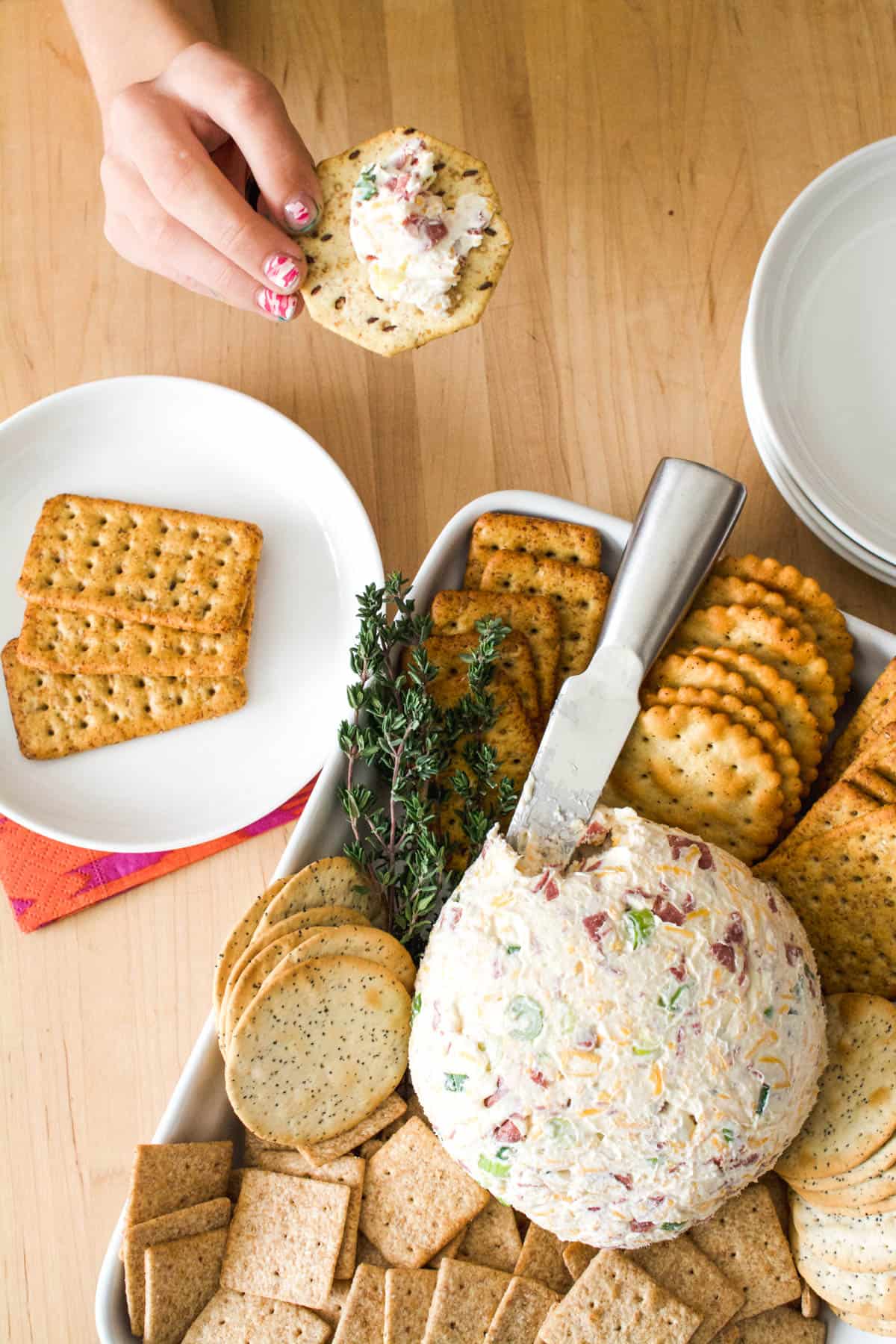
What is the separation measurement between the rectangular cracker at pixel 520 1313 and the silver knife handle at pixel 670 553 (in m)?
0.72

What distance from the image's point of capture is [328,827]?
1385 millimetres

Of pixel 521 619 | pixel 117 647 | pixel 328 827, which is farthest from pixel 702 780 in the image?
pixel 117 647

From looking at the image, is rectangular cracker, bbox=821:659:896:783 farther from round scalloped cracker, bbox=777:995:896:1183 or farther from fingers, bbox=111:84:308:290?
fingers, bbox=111:84:308:290

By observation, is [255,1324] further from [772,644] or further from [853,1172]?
[772,644]

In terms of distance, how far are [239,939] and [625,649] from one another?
0.57 meters

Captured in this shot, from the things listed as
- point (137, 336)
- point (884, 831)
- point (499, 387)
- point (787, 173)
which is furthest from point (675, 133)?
point (884, 831)

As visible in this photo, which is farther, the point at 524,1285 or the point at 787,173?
the point at 787,173

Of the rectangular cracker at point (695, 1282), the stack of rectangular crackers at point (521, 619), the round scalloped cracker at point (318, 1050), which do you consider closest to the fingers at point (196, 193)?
the stack of rectangular crackers at point (521, 619)

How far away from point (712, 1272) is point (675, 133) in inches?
60.9

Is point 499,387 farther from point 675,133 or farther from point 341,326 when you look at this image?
point 675,133

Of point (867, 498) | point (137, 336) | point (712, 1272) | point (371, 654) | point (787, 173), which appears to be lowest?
point (712, 1272)

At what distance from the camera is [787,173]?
66.1 inches

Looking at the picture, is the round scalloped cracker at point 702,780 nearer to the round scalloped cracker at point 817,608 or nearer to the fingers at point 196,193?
the round scalloped cracker at point 817,608

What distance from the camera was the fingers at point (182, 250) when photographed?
4.46 ft
